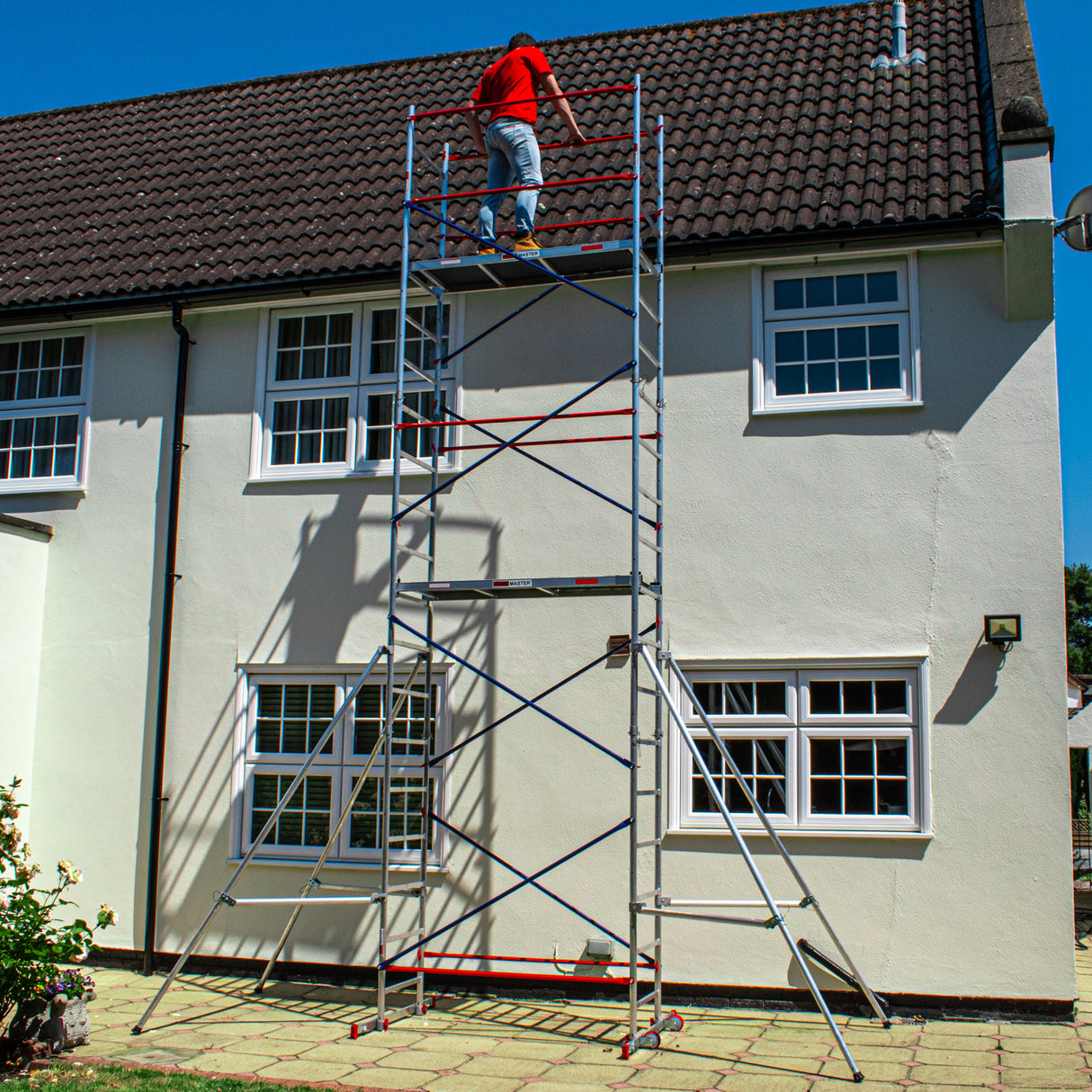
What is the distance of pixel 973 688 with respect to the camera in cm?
820

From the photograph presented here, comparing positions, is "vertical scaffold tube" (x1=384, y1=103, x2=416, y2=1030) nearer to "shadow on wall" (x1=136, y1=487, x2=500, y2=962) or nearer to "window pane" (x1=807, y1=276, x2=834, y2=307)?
"shadow on wall" (x1=136, y1=487, x2=500, y2=962)

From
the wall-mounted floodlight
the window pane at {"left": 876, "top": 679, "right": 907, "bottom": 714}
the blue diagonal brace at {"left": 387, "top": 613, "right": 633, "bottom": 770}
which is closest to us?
the blue diagonal brace at {"left": 387, "top": 613, "right": 633, "bottom": 770}

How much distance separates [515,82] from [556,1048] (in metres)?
6.77

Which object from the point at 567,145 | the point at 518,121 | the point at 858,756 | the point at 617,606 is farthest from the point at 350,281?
the point at 858,756

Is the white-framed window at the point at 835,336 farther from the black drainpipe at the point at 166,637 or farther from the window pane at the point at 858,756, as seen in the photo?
the black drainpipe at the point at 166,637

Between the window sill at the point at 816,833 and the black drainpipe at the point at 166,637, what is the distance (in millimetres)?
4175

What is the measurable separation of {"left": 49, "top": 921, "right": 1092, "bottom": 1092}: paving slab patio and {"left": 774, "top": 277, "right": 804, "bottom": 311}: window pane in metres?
5.19

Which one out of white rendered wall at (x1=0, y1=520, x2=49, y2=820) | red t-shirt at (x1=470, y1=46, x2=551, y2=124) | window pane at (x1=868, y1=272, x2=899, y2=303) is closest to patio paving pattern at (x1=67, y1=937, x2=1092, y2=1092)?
white rendered wall at (x1=0, y1=520, x2=49, y2=820)

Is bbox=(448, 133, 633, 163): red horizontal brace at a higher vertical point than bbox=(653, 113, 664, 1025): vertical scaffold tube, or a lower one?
higher

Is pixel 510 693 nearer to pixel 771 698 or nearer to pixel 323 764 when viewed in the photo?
pixel 771 698

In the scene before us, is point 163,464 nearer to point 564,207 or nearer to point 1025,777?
point 564,207

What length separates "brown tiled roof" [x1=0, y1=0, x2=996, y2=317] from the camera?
30.6ft

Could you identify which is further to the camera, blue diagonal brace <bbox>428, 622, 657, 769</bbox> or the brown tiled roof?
the brown tiled roof

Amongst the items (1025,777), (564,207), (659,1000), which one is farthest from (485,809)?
(564,207)
